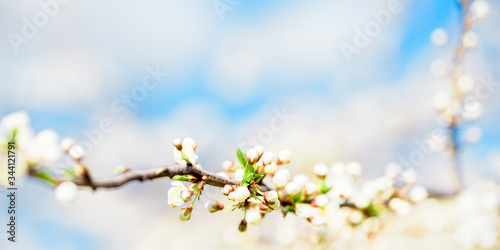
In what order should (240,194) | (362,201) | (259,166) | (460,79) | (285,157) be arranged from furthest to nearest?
(460,79) → (362,201) → (285,157) → (259,166) → (240,194)

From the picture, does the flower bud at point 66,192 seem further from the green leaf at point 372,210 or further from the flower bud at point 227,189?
the green leaf at point 372,210

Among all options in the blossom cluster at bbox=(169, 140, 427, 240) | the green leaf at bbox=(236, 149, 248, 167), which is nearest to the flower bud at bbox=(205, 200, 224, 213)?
the blossom cluster at bbox=(169, 140, 427, 240)

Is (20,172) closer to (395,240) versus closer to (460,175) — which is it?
(460,175)

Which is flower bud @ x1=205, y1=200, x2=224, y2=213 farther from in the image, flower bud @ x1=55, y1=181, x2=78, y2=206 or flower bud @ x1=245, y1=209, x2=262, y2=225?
flower bud @ x1=55, y1=181, x2=78, y2=206

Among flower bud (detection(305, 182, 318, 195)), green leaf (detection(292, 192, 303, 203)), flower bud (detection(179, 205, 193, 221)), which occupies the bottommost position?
flower bud (detection(179, 205, 193, 221))

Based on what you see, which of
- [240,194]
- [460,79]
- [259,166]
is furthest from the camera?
[460,79]

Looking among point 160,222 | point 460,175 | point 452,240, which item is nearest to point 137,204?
point 160,222

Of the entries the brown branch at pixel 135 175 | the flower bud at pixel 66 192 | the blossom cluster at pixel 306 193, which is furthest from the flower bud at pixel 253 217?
the flower bud at pixel 66 192

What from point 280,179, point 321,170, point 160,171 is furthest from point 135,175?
point 321,170

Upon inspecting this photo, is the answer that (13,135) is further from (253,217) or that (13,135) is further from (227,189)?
(253,217)
